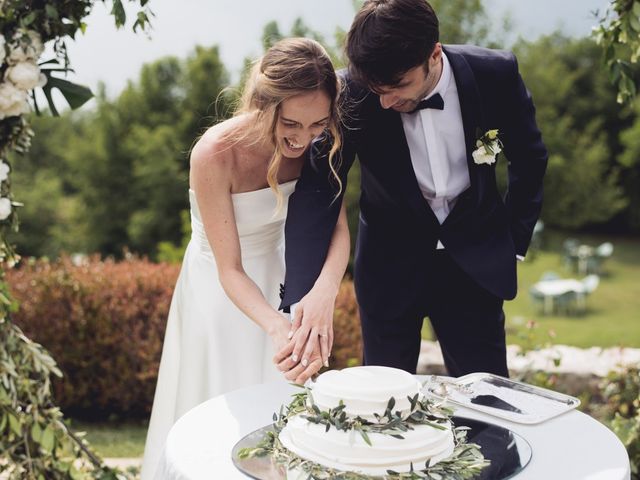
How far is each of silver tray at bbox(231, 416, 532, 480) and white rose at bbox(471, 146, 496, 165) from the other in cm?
98

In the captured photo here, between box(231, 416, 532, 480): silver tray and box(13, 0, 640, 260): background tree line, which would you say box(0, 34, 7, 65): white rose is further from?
box(13, 0, 640, 260): background tree line

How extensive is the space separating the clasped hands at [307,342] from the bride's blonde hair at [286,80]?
503 mm

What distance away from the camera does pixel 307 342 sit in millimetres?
2613

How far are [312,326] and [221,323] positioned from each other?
75cm

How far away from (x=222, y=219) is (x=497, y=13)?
22.7 feet

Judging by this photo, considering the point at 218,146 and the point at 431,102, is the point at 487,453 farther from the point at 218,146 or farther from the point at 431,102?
the point at 218,146

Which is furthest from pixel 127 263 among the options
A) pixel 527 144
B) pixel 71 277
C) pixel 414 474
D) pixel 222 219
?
pixel 414 474

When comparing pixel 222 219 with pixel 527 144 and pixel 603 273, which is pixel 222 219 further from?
pixel 603 273

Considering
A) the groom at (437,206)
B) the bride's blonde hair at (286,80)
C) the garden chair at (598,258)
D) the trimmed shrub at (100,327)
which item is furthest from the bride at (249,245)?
the garden chair at (598,258)

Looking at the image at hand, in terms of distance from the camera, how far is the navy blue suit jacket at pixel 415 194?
2.97m

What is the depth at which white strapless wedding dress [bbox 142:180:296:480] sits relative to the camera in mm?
3291

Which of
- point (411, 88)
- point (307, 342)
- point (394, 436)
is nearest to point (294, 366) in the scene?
point (307, 342)

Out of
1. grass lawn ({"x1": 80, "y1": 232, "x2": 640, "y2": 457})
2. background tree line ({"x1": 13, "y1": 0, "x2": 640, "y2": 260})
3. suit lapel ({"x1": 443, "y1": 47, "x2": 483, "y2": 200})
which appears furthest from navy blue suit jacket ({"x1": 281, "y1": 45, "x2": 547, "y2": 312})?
background tree line ({"x1": 13, "y1": 0, "x2": 640, "y2": 260})

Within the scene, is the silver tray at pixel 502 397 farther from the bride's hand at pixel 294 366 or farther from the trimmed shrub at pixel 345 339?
Answer: the trimmed shrub at pixel 345 339
